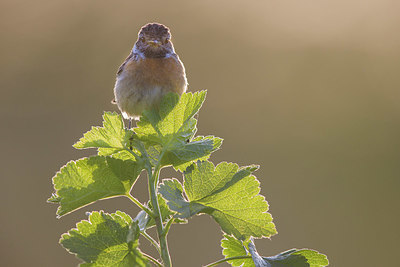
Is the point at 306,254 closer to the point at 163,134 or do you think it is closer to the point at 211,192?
the point at 211,192

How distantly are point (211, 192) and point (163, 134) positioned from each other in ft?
0.73

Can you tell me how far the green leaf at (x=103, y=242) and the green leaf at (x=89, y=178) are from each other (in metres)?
0.07

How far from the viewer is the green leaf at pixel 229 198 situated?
1.20 meters

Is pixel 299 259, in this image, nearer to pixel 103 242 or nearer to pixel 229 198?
pixel 229 198

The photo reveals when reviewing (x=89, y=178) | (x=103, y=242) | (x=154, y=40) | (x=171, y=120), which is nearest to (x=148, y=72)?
(x=154, y=40)

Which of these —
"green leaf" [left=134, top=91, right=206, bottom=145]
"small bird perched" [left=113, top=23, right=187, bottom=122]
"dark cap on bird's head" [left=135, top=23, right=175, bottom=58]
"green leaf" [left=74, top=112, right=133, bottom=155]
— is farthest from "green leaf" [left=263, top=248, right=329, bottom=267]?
"dark cap on bird's head" [left=135, top=23, right=175, bottom=58]

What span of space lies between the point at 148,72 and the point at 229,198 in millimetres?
1210

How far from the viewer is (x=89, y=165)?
1.21 meters

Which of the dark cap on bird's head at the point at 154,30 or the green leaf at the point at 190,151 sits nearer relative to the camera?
the green leaf at the point at 190,151

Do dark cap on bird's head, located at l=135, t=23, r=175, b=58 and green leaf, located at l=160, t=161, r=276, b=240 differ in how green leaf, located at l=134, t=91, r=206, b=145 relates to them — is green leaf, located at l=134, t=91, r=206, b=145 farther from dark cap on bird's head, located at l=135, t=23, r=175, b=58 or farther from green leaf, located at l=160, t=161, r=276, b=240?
dark cap on bird's head, located at l=135, t=23, r=175, b=58

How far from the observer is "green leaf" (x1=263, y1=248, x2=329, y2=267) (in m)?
1.21

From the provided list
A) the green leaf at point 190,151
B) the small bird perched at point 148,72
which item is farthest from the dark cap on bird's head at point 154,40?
the green leaf at point 190,151

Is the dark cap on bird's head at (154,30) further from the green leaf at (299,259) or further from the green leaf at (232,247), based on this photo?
the green leaf at (299,259)

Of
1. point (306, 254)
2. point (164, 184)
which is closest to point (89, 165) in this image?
point (164, 184)
